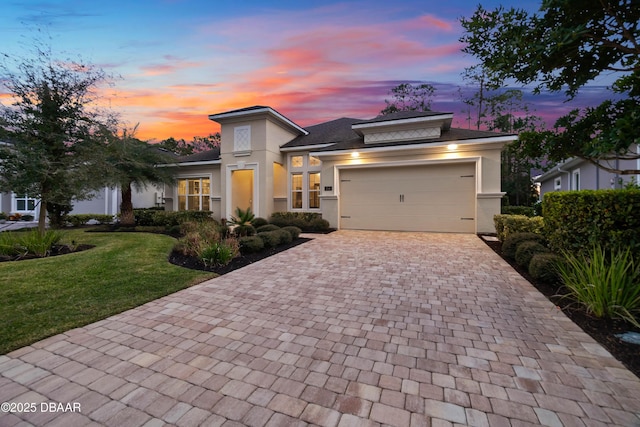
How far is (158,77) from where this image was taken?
35.1 ft

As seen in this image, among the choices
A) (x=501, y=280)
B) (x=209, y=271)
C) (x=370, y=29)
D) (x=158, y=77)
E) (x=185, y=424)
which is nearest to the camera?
(x=185, y=424)

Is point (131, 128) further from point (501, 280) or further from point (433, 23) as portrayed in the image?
point (501, 280)

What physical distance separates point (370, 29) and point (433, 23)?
1.81m

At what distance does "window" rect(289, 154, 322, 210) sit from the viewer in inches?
519

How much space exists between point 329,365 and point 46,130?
10.6 m

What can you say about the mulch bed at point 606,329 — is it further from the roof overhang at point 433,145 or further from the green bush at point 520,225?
the roof overhang at point 433,145

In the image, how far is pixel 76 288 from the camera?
425 cm

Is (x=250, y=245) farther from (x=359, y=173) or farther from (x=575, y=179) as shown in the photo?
(x=575, y=179)

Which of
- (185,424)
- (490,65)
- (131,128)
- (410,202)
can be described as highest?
(131,128)

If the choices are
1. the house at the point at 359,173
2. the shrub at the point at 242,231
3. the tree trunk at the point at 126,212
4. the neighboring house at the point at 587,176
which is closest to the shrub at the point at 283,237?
the shrub at the point at 242,231

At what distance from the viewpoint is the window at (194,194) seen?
49.9 ft

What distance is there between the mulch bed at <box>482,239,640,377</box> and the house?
644 centimetres

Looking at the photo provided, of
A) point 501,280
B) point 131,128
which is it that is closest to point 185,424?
point 501,280

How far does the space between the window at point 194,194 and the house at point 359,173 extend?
56 mm
